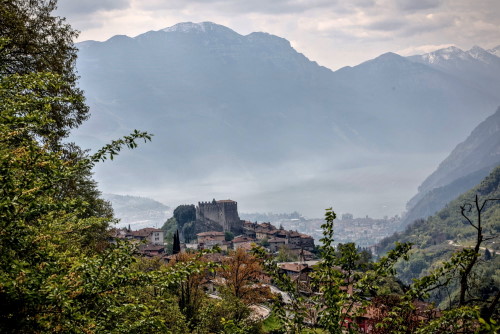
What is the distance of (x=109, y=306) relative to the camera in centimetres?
755

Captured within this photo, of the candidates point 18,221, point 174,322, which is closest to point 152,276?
point 18,221

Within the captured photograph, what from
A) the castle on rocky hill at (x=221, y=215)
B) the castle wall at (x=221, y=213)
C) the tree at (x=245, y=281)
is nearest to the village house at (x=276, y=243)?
the castle on rocky hill at (x=221, y=215)

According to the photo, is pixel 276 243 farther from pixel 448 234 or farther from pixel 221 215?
pixel 448 234

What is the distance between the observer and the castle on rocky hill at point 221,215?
383ft

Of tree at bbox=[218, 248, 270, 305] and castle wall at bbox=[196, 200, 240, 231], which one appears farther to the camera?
castle wall at bbox=[196, 200, 240, 231]

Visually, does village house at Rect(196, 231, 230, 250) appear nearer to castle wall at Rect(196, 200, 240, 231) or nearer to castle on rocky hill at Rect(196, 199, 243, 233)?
castle on rocky hill at Rect(196, 199, 243, 233)

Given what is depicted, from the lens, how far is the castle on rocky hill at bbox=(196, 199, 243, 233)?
117 meters

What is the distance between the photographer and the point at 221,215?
11694 centimetres

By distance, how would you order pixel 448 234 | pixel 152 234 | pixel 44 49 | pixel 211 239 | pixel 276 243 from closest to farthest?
pixel 44 49 → pixel 152 234 → pixel 211 239 → pixel 276 243 → pixel 448 234

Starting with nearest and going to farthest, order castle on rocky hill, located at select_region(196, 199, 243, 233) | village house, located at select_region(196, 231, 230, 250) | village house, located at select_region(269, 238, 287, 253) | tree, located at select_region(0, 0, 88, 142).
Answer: tree, located at select_region(0, 0, 88, 142)
village house, located at select_region(196, 231, 230, 250)
village house, located at select_region(269, 238, 287, 253)
castle on rocky hill, located at select_region(196, 199, 243, 233)

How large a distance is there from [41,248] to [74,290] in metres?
1.45

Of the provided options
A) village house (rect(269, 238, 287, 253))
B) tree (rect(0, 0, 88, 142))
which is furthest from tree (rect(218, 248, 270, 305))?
village house (rect(269, 238, 287, 253))

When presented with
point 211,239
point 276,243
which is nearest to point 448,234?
point 276,243

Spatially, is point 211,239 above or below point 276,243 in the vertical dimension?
above
